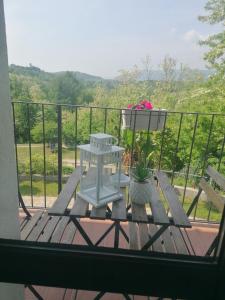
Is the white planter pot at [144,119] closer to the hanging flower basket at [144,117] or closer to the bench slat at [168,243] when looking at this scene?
the hanging flower basket at [144,117]

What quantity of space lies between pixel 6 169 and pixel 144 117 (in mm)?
1373

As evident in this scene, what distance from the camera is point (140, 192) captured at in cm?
156

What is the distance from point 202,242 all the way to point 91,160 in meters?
1.45

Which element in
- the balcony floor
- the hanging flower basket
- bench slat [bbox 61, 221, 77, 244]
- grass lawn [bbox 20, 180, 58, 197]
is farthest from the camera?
grass lawn [bbox 20, 180, 58, 197]

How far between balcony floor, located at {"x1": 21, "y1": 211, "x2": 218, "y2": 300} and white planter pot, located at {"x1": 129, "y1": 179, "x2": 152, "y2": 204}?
49 centimetres

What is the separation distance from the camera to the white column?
3.33 ft

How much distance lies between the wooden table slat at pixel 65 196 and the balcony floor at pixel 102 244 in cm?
58

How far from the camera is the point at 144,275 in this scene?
0.88m

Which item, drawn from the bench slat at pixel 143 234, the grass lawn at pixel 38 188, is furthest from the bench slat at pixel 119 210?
the grass lawn at pixel 38 188

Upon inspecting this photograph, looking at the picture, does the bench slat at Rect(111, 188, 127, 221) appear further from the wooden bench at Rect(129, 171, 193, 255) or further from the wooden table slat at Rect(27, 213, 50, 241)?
the wooden table slat at Rect(27, 213, 50, 241)

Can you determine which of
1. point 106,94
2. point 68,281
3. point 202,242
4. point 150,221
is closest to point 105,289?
point 68,281

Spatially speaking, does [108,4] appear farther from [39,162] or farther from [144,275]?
[39,162]

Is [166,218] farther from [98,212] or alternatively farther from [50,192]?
[50,192]

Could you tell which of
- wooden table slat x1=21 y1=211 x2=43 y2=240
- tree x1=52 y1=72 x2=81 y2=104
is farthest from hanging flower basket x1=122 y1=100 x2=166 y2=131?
tree x1=52 y1=72 x2=81 y2=104
